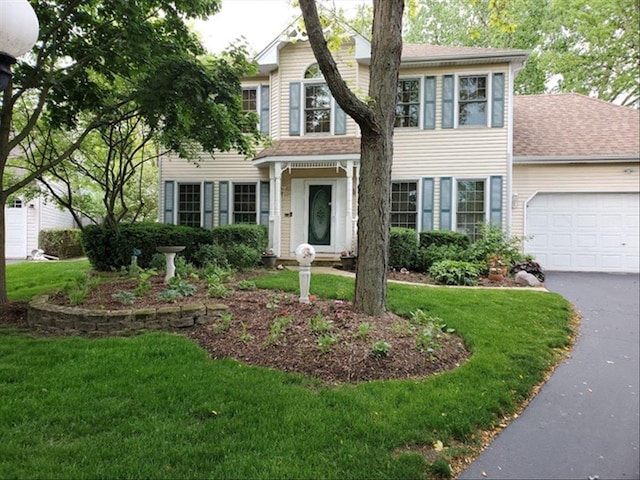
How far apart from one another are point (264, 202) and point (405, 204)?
13.2ft

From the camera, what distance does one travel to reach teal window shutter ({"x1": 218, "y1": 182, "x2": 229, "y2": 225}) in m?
12.0

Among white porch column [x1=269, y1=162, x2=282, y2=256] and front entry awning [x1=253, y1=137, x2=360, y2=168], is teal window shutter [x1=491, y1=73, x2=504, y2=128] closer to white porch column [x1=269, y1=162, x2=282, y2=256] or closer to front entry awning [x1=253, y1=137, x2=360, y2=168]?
front entry awning [x1=253, y1=137, x2=360, y2=168]

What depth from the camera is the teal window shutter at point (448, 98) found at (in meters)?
10.8

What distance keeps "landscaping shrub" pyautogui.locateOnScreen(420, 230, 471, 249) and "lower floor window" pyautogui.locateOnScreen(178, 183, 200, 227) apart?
6.65 metres

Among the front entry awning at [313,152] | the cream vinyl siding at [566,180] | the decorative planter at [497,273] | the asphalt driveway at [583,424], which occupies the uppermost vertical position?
the front entry awning at [313,152]

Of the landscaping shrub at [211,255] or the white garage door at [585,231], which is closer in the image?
the landscaping shrub at [211,255]

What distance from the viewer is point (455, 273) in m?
8.29

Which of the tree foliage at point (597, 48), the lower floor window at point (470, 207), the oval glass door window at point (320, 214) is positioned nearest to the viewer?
the lower floor window at point (470, 207)

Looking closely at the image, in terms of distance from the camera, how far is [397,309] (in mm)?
5559

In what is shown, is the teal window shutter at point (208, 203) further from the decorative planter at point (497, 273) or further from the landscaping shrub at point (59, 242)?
the decorative planter at point (497, 273)

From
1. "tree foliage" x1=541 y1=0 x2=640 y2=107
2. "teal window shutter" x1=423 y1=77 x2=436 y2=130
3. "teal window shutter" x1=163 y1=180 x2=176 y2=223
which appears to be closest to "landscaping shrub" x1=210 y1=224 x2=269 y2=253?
"teal window shutter" x1=163 y1=180 x2=176 y2=223

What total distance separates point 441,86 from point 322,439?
411 inches

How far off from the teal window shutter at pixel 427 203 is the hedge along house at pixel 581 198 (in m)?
2.37

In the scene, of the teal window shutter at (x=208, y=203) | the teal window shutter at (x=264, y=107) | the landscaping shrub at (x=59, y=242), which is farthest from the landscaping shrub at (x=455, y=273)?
the landscaping shrub at (x=59, y=242)
